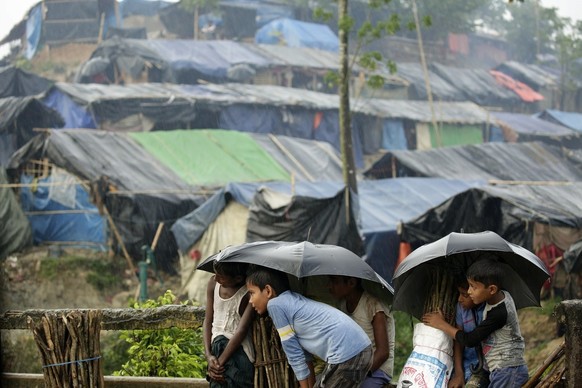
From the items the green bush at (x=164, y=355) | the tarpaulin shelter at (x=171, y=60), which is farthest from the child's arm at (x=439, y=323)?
the tarpaulin shelter at (x=171, y=60)

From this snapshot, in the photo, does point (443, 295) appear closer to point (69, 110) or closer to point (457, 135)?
point (69, 110)

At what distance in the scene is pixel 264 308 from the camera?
4676 millimetres

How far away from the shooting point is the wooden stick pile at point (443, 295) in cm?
476

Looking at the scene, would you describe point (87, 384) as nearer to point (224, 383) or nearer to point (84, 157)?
point (224, 383)

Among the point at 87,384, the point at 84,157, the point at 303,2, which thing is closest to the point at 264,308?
the point at 87,384

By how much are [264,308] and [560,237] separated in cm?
1250

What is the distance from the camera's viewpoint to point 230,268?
494 cm

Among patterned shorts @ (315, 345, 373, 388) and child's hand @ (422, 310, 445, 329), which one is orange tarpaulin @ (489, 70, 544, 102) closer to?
child's hand @ (422, 310, 445, 329)

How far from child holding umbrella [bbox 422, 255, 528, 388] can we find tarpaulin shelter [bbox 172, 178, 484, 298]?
11.6 m

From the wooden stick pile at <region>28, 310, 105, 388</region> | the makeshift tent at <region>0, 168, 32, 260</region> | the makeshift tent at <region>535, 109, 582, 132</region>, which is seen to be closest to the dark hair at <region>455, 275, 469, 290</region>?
the wooden stick pile at <region>28, 310, 105, 388</region>

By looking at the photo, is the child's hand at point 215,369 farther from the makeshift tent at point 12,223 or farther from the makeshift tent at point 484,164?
the makeshift tent at point 484,164

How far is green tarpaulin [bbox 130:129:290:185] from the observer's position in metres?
22.3

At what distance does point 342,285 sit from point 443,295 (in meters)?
0.53

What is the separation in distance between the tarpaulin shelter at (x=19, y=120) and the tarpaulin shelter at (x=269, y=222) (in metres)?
8.55
